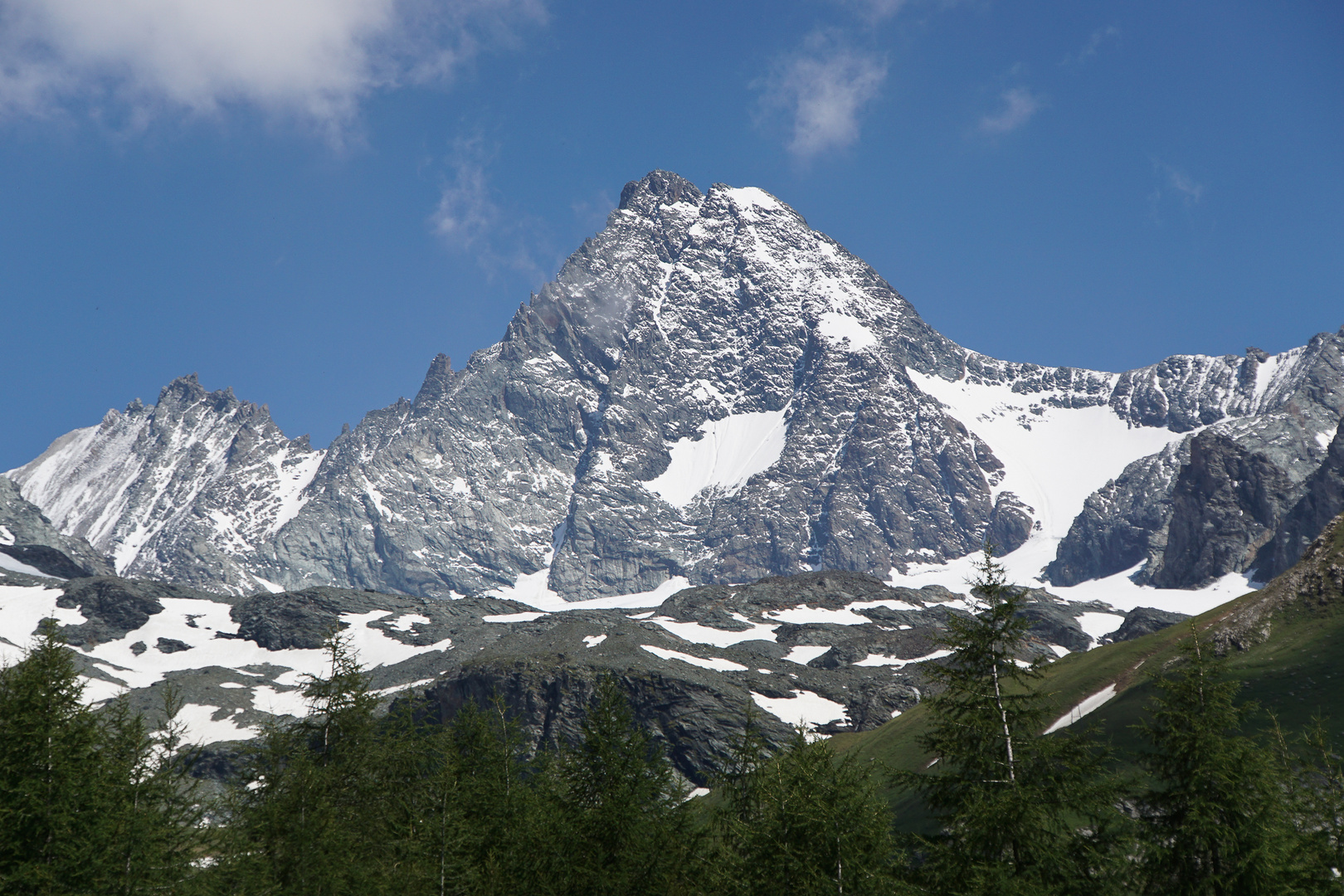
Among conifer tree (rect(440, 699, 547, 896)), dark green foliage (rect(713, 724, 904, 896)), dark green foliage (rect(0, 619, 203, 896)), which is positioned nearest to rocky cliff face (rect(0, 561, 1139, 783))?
conifer tree (rect(440, 699, 547, 896))

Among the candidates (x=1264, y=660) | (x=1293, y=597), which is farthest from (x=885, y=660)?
(x=1264, y=660)

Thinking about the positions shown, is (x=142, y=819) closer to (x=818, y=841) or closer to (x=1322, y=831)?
(x=818, y=841)

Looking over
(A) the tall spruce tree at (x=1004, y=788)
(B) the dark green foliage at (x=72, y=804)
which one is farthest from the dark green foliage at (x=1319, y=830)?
(B) the dark green foliage at (x=72, y=804)

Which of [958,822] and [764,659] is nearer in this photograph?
[958,822]

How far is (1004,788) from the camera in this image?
77.0 feet

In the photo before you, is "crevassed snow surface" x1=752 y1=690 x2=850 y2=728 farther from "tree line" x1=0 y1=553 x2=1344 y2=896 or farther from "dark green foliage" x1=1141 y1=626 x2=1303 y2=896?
"dark green foliage" x1=1141 y1=626 x2=1303 y2=896

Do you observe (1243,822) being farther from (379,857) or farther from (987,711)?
(379,857)

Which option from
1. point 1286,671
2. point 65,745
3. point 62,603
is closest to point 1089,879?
point 65,745

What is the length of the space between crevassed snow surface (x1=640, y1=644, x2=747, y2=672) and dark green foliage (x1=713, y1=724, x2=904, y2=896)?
122 metres

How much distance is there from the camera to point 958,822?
2364 centimetres

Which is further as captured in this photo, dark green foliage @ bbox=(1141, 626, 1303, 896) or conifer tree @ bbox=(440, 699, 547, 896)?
conifer tree @ bbox=(440, 699, 547, 896)

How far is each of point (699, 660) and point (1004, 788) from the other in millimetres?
132317

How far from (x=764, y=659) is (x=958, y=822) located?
455 feet

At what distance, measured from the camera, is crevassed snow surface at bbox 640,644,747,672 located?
5910 inches
